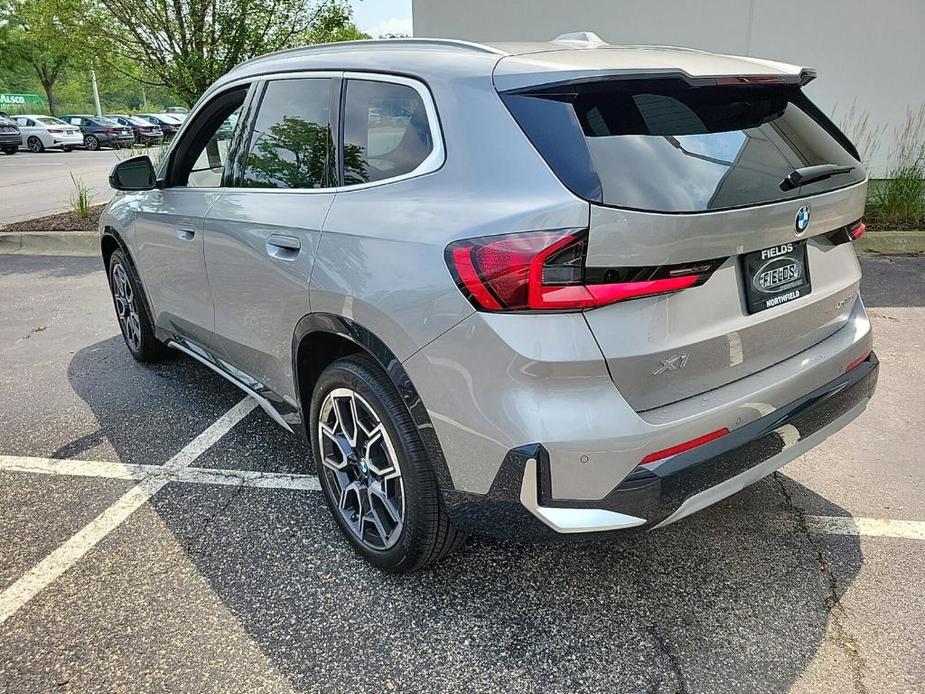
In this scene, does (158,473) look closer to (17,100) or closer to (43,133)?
(43,133)

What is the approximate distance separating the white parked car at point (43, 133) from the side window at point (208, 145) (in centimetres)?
3132

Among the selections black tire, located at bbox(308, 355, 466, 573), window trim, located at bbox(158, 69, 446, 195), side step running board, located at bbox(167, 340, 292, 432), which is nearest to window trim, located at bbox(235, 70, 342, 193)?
window trim, located at bbox(158, 69, 446, 195)

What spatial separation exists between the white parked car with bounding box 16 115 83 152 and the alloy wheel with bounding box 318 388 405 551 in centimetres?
3294

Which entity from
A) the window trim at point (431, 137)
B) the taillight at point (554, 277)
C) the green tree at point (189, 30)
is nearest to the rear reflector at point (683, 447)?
the taillight at point (554, 277)

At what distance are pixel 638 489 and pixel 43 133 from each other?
112 feet

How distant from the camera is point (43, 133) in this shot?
29422 millimetres

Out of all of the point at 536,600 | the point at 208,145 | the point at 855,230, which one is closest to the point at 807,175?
the point at 855,230

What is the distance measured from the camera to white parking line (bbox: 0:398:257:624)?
2561 mm

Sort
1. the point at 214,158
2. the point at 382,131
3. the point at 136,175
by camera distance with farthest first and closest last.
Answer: the point at 136,175, the point at 214,158, the point at 382,131

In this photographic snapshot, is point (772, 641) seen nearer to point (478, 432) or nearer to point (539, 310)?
point (478, 432)

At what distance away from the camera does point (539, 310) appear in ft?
6.01

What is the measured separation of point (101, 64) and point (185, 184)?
7713 mm

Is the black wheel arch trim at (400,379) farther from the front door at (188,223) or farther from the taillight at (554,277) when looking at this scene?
the front door at (188,223)

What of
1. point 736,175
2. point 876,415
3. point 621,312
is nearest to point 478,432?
point 621,312
